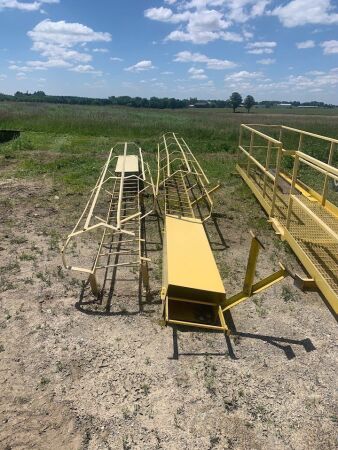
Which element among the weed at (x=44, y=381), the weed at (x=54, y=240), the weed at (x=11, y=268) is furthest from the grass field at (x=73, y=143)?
the weed at (x=44, y=381)

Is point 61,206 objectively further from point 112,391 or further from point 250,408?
point 250,408

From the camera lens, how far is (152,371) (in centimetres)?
384

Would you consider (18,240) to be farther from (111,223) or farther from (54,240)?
(111,223)

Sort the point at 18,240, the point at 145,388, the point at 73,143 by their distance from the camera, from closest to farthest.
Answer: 1. the point at 145,388
2. the point at 18,240
3. the point at 73,143

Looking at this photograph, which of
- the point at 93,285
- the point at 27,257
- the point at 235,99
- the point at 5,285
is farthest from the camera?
the point at 235,99

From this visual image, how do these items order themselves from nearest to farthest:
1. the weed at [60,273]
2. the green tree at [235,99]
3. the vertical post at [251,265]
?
the vertical post at [251,265]
the weed at [60,273]
the green tree at [235,99]

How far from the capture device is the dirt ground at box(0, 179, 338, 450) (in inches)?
126

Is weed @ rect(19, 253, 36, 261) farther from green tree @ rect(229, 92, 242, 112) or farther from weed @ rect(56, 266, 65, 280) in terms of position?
green tree @ rect(229, 92, 242, 112)

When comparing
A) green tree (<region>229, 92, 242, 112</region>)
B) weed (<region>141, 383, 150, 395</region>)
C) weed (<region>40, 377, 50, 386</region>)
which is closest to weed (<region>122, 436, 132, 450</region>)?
weed (<region>141, 383, 150, 395</region>)

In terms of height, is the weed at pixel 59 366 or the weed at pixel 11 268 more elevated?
the weed at pixel 11 268

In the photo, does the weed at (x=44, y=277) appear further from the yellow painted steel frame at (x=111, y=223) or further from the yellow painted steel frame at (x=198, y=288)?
the yellow painted steel frame at (x=198, y=288)

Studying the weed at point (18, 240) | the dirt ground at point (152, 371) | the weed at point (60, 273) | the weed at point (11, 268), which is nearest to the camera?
the dirt ground at point (152, 371)

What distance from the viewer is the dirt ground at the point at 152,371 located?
3213 millimetres

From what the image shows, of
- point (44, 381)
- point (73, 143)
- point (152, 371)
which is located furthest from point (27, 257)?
point (73, 143)
